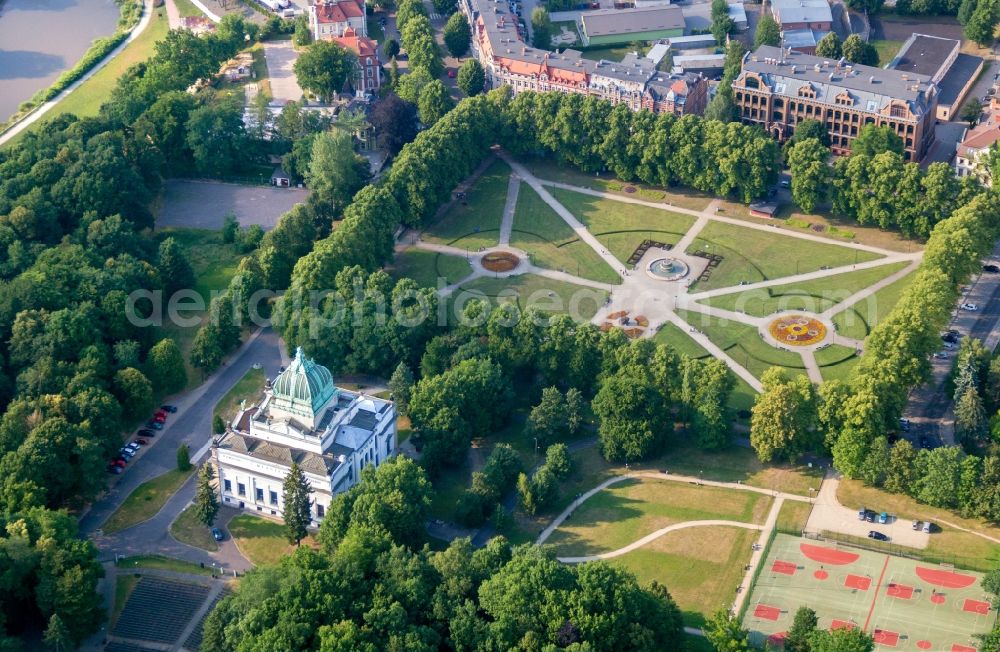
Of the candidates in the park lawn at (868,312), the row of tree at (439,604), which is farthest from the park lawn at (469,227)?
the row of tree at (439,604)

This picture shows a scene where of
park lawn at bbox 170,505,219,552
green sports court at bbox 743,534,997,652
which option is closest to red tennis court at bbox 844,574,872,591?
green sports court at bbox 743,534,997,652

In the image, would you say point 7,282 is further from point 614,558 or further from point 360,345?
point 614,558

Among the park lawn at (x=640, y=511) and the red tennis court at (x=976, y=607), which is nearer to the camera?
the red tennis court at (x=976, y=607)

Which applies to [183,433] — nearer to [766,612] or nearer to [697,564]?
[697,564]

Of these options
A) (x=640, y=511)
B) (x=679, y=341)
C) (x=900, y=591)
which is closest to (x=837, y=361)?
(x=679, y=341)

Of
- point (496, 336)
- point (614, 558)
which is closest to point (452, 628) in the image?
point (614, 558)

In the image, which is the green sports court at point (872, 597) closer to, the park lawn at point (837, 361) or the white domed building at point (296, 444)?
the park lawn at point (837, 361)

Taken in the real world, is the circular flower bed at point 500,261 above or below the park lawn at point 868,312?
above
